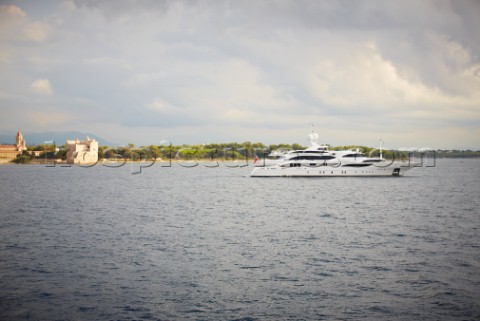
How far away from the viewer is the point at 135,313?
1520 cm

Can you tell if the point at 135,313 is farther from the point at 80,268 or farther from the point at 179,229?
the point at 179,229

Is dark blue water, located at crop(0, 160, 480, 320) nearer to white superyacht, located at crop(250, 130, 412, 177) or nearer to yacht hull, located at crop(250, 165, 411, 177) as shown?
white superyacht, located at crop(250, 130, 412, 177)

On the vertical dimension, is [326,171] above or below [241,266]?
above

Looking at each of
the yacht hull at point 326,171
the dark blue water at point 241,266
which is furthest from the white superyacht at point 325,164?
the dark blue water at point 241,266

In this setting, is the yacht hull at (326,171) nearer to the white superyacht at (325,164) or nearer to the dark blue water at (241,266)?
the white superyacht at (325,164)

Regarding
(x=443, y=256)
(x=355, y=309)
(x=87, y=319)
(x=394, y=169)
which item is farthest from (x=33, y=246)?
(x=394, y=169)

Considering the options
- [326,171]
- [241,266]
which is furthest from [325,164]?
[241,266]

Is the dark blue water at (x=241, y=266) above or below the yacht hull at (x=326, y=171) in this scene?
below

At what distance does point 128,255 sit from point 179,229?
8.41 meters

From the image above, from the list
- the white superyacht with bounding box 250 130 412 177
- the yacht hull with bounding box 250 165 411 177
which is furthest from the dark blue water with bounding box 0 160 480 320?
the yacht hull with bounding box 250 165 411 177

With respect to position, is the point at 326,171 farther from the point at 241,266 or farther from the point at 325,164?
the point at 241,266

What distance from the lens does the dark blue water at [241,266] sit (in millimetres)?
15680

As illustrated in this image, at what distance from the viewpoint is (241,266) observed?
21.0 meters

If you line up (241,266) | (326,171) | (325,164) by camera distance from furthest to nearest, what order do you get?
(326,171)
(325,164)
(241,266)
